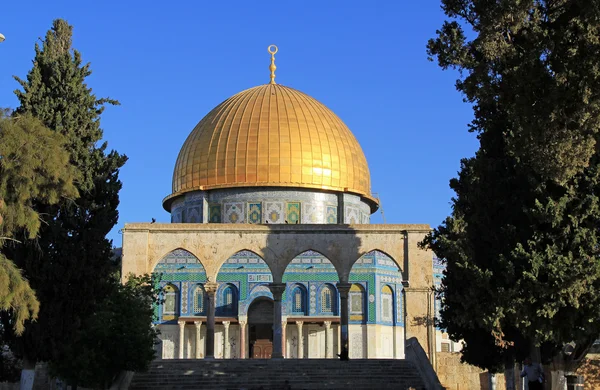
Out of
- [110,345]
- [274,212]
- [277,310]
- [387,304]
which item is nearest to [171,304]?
[274,212]

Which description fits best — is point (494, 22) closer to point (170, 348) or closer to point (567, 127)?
point (567, 127)

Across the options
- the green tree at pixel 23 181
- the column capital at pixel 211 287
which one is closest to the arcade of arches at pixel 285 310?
the column capital at pixel 211 287

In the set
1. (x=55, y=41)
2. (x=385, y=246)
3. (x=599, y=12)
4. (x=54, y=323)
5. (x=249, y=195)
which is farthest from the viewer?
(x=249, y=195)

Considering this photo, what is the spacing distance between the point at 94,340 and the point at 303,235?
24.6 ft

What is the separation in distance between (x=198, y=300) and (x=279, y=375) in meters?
11.8

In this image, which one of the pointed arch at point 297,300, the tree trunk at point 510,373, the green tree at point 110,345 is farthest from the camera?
the pointed arch at point 297,300

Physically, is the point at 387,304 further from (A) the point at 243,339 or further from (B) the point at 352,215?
(A) the point at 243,339

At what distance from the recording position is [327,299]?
30.0 metres

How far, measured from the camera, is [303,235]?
73.4ft

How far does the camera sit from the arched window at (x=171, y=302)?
98.1 feet

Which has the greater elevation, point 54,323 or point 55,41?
point 55,41

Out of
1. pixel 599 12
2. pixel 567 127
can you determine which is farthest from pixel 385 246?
pixel 599 12

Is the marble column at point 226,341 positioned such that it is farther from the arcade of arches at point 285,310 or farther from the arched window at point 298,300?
the arched window at point 298,300

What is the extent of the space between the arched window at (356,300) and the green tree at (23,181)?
58.6 ft
